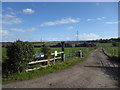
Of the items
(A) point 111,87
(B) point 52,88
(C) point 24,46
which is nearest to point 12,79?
(C) point 24,46

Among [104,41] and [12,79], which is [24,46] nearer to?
[12,79]

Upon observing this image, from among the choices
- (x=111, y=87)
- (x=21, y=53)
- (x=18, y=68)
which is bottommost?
(x=111, y=87)

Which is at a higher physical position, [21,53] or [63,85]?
[21,53]

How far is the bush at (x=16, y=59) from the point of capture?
8.72m

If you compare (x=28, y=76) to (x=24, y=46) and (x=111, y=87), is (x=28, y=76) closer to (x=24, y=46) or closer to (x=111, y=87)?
(x=24, y=46)

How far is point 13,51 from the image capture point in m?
8.76

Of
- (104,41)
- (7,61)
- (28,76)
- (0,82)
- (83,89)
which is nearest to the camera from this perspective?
(83,89)

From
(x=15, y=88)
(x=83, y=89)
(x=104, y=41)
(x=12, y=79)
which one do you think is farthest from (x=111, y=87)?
(x=104, y=41)

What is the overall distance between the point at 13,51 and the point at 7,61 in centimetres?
82

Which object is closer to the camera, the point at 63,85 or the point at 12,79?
the point at 63,85

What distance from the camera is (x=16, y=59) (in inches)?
342

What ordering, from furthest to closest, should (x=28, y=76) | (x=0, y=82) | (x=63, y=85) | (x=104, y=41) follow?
1. (x=104, y=41)
2. (x=28, y=76)
3. (x=0, y=82)
4. (x=63, y=85)

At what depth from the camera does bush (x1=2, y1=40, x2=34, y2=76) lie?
343 inches

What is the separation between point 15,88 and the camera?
6488 millimetres
